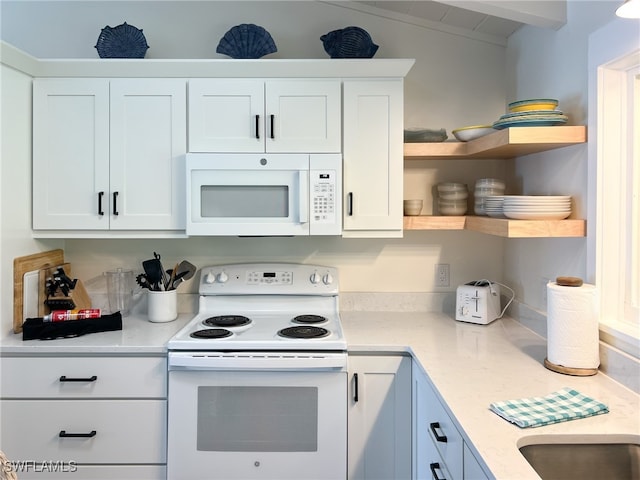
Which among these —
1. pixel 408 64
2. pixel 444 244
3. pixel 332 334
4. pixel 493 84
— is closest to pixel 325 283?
pixel 332 334

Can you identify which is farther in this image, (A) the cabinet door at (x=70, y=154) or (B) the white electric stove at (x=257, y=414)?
(A) the cabinet door at (x=70, y=154)

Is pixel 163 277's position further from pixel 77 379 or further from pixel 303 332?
pixel 303 332

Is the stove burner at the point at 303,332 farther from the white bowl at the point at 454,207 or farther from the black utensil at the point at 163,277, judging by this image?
the white bowl at the point at 454,207

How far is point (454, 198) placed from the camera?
2.43 meters

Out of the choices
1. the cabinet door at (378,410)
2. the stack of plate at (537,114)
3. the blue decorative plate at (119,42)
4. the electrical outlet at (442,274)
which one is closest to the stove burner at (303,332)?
the cabinet door at (378,410)

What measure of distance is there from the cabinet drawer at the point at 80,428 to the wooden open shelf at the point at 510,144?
1.60 m

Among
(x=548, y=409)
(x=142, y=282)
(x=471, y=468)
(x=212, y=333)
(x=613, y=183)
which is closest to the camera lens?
(x=471, y=468)

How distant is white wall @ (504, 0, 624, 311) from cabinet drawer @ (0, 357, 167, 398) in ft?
5.44

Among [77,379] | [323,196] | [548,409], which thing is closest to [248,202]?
[323,196]

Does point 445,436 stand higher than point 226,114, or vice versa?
point 226,114

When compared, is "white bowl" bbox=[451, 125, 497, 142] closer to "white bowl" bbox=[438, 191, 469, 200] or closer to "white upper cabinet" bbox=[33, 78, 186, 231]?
Answer: "white bowl" bbox=[438, 191, 469, 200]

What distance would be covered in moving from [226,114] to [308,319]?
1.02 m

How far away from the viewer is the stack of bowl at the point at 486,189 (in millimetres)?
2257

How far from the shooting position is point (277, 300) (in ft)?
8.33
